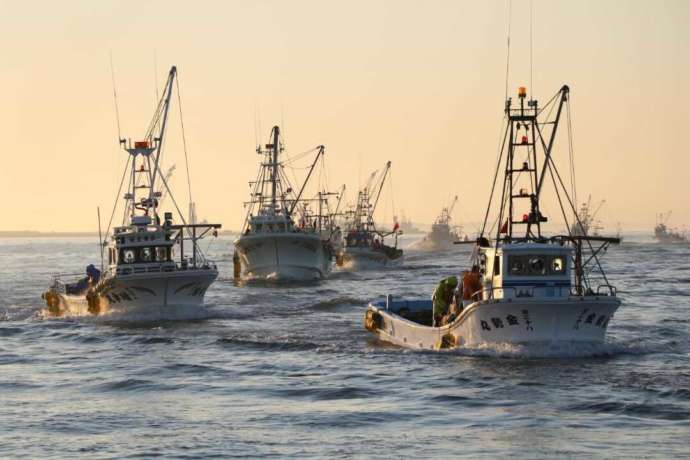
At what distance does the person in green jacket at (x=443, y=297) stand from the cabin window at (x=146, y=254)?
73.1ft

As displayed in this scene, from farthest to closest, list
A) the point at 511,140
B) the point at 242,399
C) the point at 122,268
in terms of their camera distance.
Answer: the point at 122,268 → the point at 511,140 → the point at 242,399

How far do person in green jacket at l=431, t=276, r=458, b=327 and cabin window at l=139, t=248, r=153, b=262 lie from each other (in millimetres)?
22268

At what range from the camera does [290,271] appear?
116 m

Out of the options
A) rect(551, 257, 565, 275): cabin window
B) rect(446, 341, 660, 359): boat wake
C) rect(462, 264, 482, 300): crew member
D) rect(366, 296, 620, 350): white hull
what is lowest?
rect(446, 341, 660, 359): boat wake

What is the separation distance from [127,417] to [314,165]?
106176 mm

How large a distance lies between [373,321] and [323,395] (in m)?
17.3

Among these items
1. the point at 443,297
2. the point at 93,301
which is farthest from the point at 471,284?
the point at 93,301

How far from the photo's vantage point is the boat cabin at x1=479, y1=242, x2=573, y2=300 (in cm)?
4553

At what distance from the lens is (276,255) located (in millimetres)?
115375

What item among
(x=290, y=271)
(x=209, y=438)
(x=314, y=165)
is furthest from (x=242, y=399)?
(x=314, y=165)

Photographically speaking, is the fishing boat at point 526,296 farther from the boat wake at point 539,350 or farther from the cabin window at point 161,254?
the cabin window at point 161,254

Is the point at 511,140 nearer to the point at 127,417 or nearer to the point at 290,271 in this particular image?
the point at 127,417

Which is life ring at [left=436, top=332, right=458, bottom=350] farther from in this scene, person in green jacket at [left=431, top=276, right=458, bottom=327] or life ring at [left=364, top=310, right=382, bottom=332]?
life ring at [left=364, top=310, right=382, bottom=332]

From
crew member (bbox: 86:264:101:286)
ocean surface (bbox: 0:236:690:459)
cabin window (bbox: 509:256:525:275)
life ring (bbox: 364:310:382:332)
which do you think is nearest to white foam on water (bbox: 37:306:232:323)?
ocean surface (bbox: 0:236:690:459)
